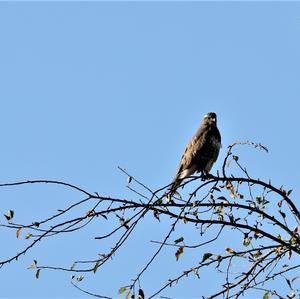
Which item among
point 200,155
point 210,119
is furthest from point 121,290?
point 210,119

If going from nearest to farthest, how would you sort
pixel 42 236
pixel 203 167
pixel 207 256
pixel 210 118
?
1. pixel 42 236
2. pixel 207 256
3. pixel 203 167
4. pixel 210 118

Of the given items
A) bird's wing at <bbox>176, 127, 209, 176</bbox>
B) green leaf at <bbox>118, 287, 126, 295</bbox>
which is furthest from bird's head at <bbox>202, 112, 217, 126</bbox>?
green leaf at <bbox>118, 287, 126, 295</bbox>

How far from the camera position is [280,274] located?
4.78 meters

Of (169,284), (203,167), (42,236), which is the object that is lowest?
(169,284)

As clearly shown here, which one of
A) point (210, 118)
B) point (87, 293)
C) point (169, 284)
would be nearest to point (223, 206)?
point (169, 284)

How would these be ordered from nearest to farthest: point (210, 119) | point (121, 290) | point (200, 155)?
1. point (121, 290)
2. point (200, 155)
3. point (210, 119)

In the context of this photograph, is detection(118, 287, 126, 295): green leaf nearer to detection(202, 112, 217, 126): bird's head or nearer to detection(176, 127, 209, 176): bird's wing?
detection(176, 127, 209, 176): bird's wing

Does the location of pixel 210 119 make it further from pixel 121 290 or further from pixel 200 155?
pixel 121 290

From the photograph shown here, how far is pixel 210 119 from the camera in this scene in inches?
377

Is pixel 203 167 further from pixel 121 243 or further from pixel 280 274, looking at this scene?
pixel 121 243

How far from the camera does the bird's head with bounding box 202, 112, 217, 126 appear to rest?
938cm

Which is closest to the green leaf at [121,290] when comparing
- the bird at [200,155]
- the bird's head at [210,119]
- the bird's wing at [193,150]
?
the bird at [200,155]

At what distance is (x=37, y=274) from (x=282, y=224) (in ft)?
6.19

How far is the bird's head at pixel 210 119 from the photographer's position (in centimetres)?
938
